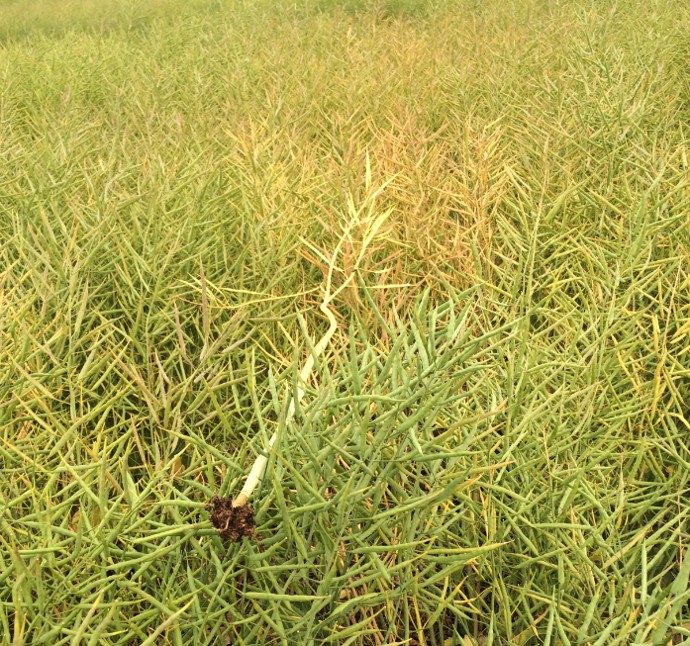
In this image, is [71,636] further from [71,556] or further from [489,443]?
[489,443]

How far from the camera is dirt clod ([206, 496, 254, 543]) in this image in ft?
1.53

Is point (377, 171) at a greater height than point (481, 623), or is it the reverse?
point (377, 171)

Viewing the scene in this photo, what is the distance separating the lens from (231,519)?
18.5 inches

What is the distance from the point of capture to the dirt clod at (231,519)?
18.4 inches

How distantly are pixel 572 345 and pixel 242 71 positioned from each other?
1442 mm

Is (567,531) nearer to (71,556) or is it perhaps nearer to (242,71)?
(71,556)

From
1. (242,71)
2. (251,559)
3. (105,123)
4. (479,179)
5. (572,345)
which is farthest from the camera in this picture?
(242,71)

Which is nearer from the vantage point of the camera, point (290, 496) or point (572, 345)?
point (290, 496)

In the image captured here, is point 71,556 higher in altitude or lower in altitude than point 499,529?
higher

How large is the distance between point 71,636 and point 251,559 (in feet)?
0.44

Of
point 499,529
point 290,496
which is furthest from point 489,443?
→ point 290,496

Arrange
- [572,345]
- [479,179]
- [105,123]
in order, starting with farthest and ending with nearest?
[105,123] < [479,179] < [572,345]

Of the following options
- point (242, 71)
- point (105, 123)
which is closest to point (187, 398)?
point (105, 123)

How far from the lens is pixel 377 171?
46.6 inches
